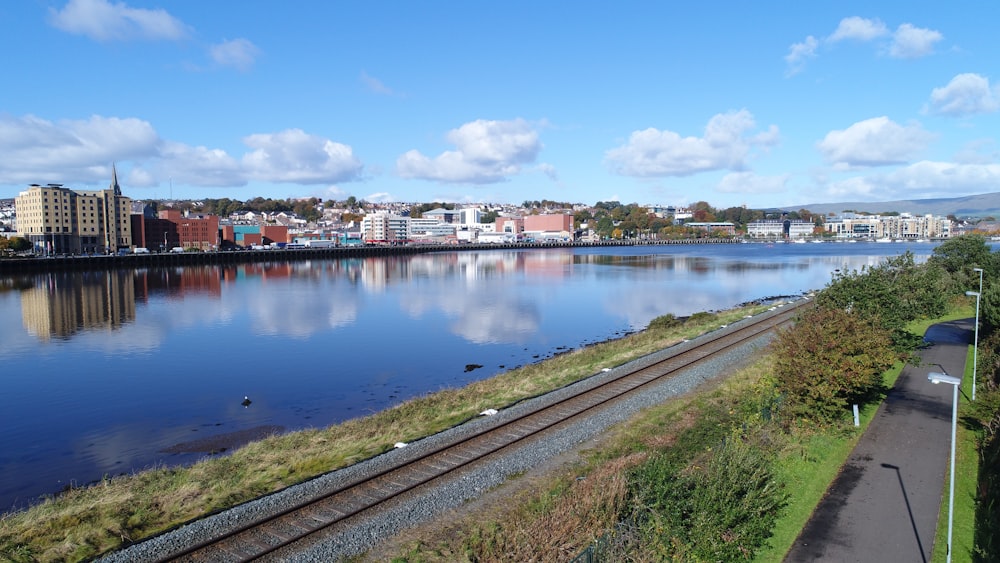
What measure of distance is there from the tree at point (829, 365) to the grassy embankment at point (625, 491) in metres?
0.55

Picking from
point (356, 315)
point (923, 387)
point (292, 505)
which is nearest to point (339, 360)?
point (356, 315)

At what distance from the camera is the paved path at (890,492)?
892cm

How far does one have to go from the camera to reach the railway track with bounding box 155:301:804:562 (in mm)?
8891

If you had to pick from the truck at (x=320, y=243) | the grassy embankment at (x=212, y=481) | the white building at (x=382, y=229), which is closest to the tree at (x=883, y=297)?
the grassy embankment at (x=212, y=481)

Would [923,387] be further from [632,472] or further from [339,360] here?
[339,360]

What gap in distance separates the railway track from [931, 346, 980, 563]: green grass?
7142mm

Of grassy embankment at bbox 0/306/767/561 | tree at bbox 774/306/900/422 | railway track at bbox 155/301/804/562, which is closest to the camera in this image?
railway track at bbox 155/301/804/562

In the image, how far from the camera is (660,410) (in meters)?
15.6

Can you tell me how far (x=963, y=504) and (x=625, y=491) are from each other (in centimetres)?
608

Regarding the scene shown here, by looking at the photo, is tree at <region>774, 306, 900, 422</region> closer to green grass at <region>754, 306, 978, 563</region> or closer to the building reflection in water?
green grass at <region>754, 306, 978, 563</region>

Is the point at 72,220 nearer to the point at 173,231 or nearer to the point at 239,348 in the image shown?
the point at 173,231

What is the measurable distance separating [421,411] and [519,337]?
1593cm

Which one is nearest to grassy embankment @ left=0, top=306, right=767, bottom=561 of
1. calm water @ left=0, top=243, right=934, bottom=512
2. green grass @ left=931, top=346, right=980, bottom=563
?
calm water @ left=0, top=243, right=934, bottom=512

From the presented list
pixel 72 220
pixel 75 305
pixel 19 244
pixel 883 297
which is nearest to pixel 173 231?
pixel 72 220
